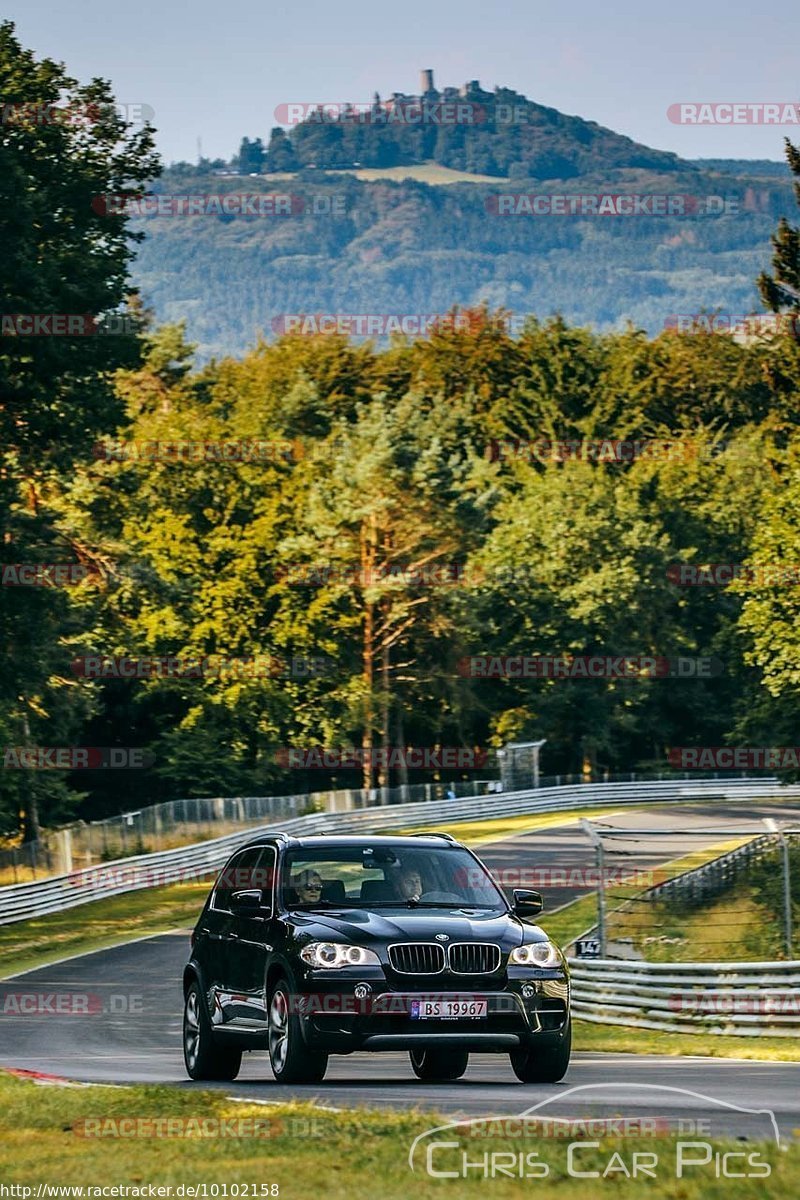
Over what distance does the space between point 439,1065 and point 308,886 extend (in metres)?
1.77

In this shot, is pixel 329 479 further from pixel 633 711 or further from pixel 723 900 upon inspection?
pixel 723 900

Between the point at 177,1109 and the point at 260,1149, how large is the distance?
2.36 meters

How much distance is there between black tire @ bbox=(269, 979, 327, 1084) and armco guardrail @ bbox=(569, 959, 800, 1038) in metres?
8.81

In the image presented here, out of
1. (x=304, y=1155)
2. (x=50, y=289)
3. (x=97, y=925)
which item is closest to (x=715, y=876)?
(x=97, y=925)

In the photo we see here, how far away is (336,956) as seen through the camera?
44.8 feet

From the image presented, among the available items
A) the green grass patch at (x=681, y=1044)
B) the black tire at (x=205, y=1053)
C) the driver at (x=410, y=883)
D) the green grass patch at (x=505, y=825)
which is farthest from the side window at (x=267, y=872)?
the green grass patch at (x=505, y=825)

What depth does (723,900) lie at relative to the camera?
4128cm

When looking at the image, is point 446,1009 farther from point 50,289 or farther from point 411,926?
point 50,289

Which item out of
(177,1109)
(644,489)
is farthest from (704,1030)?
(644,489)

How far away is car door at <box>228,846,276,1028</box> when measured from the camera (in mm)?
14430

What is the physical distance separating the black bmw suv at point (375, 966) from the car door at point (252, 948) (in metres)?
0.01

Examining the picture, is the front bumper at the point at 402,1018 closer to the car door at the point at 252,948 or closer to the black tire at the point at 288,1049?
the black tire at the point at 288,1049

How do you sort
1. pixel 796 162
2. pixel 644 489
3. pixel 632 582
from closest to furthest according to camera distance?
pixel 796 162 → pixel 632 582 → pixel 644 489

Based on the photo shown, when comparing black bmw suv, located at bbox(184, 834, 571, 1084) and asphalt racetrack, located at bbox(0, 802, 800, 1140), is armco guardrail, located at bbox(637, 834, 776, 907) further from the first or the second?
black bmw suv, located at bbox(184, 834, 571, 1084)
